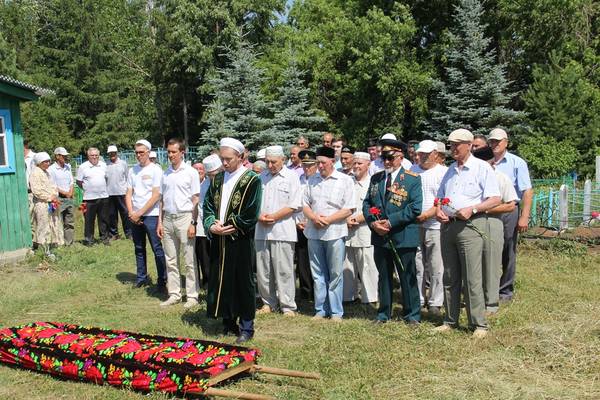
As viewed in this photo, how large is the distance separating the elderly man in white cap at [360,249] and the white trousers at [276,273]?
2.59ft

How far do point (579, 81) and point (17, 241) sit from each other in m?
17.4

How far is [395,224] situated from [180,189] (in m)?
2.80

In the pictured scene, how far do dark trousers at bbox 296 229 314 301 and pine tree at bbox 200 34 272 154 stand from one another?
14.3 metres

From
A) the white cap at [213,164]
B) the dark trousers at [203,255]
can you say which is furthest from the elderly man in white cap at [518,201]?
the dark trousers at [203,255]

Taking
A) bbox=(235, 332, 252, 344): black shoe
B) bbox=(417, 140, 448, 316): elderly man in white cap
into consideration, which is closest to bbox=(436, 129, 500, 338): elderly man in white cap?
bbox=(417, 140, 448, 316): elderly man in white cap

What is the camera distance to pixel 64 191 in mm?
12906

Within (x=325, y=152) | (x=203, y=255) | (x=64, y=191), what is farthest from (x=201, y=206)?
(x=64, y=191)

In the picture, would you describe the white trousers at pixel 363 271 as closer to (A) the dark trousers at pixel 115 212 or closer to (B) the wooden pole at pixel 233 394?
(B) the wooden pole at pixel 233 394

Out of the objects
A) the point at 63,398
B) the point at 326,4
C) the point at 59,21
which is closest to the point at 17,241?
the point at 63,398

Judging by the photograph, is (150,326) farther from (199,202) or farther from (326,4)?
(326,4)

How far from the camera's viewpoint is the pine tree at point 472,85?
21.9 meters

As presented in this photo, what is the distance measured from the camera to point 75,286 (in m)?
9.11

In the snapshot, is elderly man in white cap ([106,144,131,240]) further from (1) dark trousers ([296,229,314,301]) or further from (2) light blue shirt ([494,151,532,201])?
(2) light blue shirt ([494,151,532,201])

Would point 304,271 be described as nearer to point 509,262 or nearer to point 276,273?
point 276,273
